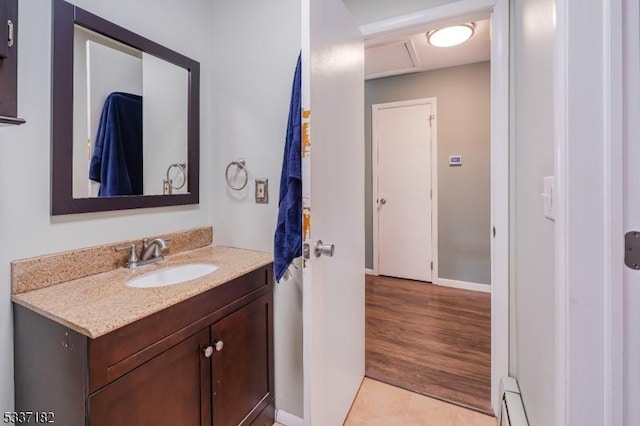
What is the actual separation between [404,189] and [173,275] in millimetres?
2821

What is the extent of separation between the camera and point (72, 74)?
1105 mm

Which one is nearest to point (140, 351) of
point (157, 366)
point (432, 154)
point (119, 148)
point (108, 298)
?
point (157, 366)

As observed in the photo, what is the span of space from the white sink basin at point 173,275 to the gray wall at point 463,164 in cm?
277

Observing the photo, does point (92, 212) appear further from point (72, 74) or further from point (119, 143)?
point (72, 74)

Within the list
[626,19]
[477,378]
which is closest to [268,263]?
[626,19]

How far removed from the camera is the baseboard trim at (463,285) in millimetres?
3104

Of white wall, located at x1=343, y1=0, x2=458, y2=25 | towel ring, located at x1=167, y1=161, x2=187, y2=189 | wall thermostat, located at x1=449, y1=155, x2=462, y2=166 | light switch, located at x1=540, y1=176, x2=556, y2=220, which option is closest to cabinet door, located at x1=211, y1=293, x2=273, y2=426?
towel ring, located at x1=167, y1=161, x2=187, y2=189

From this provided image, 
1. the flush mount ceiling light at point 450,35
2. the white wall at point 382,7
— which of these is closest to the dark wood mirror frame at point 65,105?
the white wall at point 382,7

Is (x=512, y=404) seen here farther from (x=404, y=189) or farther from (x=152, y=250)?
(x=404, y=189)

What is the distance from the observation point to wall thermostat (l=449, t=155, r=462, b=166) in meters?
3.21

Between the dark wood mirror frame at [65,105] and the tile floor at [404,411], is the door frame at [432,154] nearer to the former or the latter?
the tile floor at [404,411]

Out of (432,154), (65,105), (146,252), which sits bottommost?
(146,252)

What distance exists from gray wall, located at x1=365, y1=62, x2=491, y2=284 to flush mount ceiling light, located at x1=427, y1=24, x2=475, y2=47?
790mm

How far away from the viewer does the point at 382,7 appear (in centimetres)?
160
